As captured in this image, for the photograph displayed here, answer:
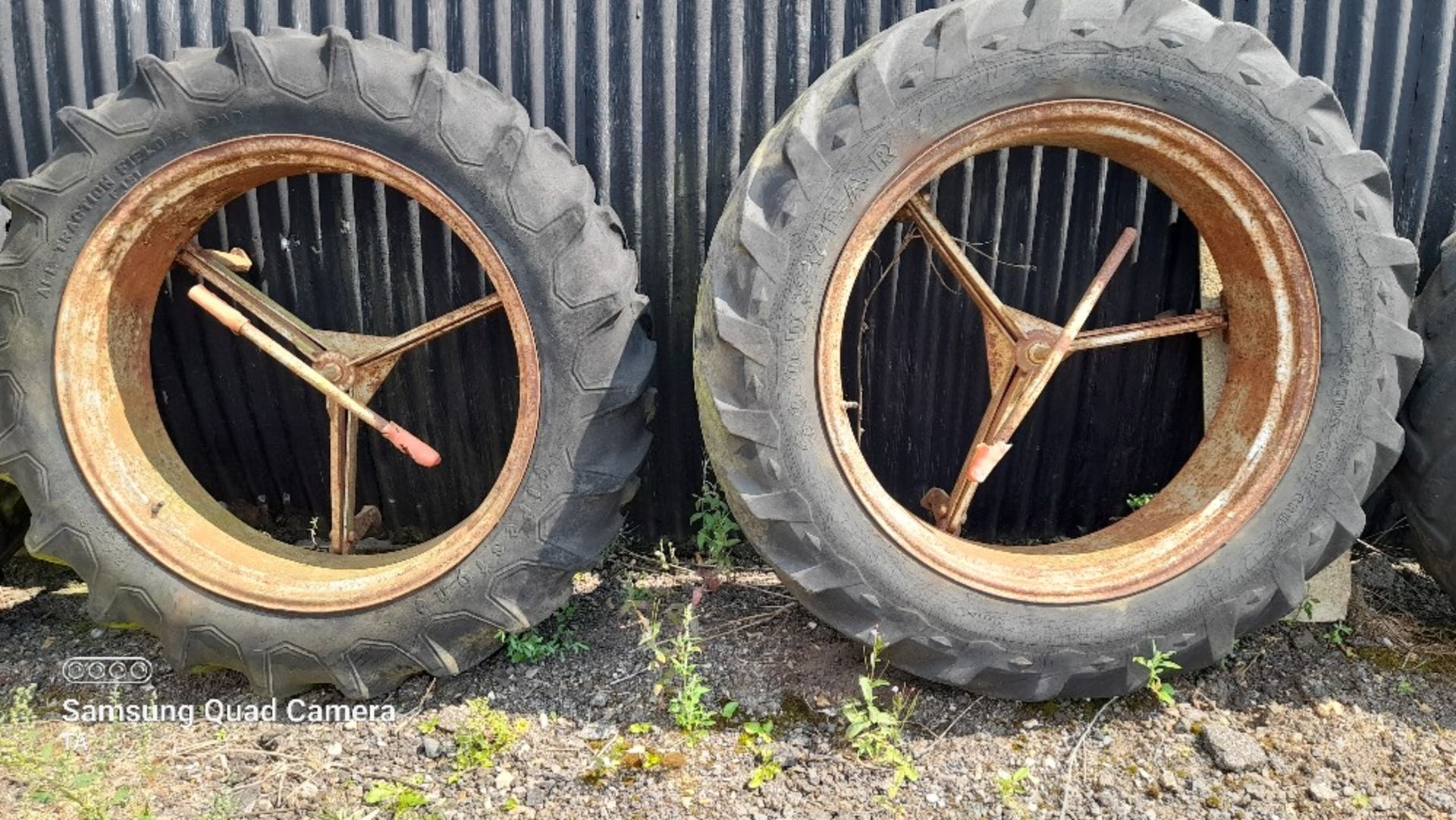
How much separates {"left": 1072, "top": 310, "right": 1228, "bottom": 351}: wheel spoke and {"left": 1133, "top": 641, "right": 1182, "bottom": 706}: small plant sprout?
77 centimetres

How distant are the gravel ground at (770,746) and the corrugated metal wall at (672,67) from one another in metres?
1.14

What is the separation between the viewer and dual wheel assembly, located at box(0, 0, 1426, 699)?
2.18 m

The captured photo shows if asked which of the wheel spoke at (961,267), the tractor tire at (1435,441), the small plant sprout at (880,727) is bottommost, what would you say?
the small plant sprout at (880,727)

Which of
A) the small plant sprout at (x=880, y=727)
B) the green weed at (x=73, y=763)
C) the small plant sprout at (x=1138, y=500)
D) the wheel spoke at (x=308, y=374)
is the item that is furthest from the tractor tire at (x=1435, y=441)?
the green weed at (x=73, y=763)

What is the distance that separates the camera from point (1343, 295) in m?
2.26

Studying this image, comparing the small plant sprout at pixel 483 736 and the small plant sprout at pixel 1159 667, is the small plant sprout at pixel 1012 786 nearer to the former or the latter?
the small plant sprout at pixel 1159 667

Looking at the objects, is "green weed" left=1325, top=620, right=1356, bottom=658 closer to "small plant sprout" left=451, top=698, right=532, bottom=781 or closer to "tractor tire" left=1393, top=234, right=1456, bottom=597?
"tractor tire" left=1393, top=234, right=1456, bottom=597

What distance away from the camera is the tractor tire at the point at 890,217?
215 cm

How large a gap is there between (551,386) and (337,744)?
1.04 meters

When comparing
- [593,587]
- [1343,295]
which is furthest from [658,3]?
[1343,295]

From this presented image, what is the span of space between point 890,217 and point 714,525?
1048 millimetres

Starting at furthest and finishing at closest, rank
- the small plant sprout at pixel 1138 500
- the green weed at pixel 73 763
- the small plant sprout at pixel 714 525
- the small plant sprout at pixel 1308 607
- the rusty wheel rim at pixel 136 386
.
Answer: the small plant sprout at pixel 1138 500
the small plant sprout at pixel 714 525
the small plant sprout at pixel 1308 607
the rusty wheel rim at pixel 136 386
the green weed at pixel 73 763

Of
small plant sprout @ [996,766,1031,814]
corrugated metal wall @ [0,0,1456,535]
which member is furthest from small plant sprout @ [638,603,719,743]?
corrugated metal wall @ [0,0,1456,535]

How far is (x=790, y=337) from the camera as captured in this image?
85.7 inches
